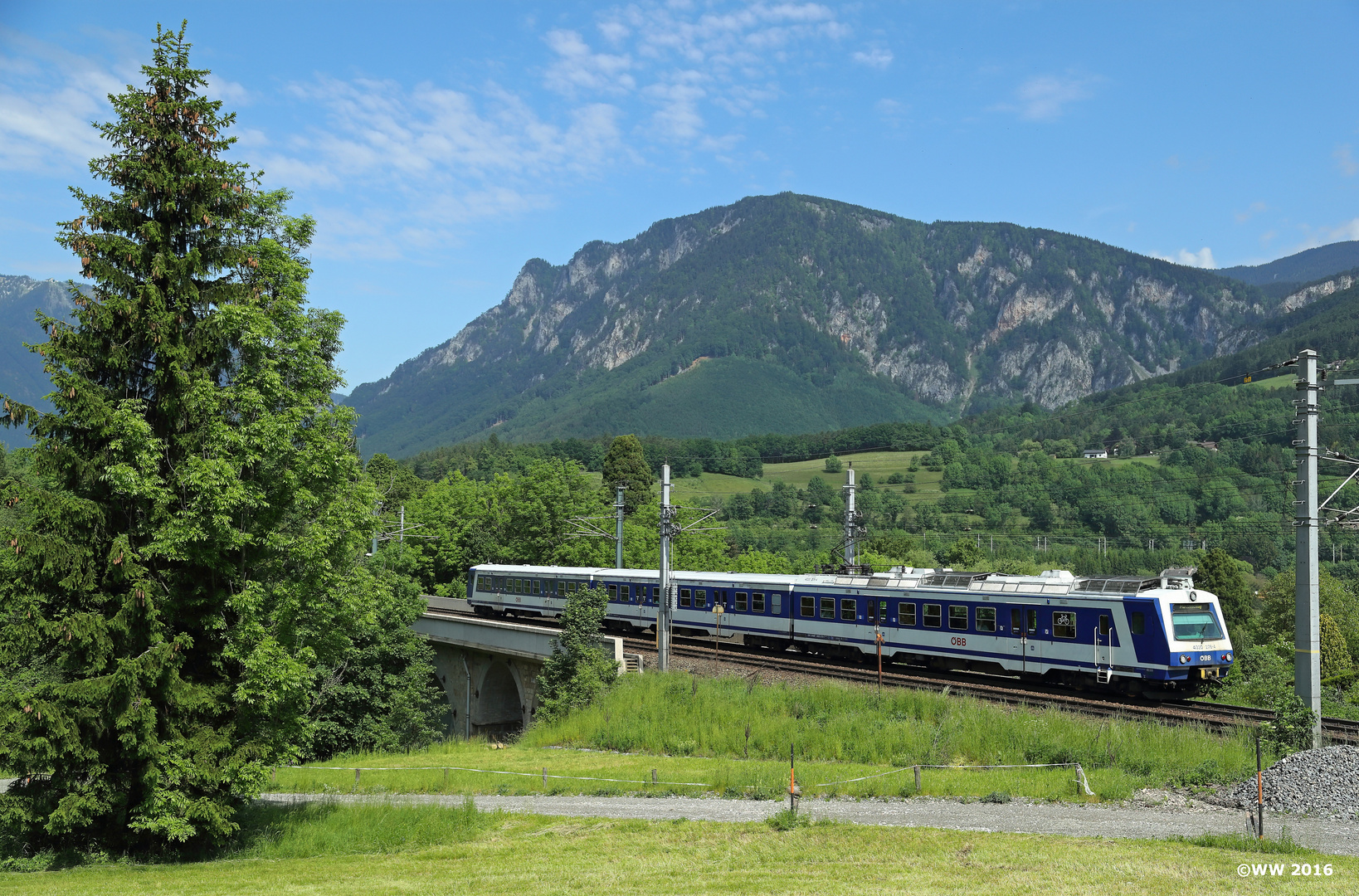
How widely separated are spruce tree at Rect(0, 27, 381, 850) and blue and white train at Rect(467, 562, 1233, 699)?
57.5 ft

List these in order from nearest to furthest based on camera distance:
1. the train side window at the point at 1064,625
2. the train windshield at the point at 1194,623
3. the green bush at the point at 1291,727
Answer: the green bush at the point at 1291,727, the train windshield at the point at 1194,623, the train side window at the point at 1064,625

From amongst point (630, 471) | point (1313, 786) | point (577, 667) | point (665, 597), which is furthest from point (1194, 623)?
point (630, 471)

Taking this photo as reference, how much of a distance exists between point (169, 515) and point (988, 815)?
14.6 m

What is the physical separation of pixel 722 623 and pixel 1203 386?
15245cm

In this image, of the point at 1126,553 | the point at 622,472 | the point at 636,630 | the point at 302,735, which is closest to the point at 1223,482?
the point at 1126,553

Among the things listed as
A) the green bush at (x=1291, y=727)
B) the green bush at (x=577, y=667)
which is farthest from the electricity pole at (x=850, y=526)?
the green bush at (x=1291, y=727)

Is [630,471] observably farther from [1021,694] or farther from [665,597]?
[1021,694]

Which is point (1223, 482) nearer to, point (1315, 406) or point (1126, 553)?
point (1126, 553)

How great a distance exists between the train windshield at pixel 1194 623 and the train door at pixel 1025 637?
12.0 ft

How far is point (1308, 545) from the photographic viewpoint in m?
18.3

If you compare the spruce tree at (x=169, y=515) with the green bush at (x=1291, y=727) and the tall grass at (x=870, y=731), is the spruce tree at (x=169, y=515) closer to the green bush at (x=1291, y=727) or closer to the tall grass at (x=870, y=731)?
the tall grass at (x=870, y=731)

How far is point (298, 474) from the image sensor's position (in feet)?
55.9

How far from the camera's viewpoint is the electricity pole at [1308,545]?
18250 mm

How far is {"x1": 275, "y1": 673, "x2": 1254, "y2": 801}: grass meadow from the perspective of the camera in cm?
1920
